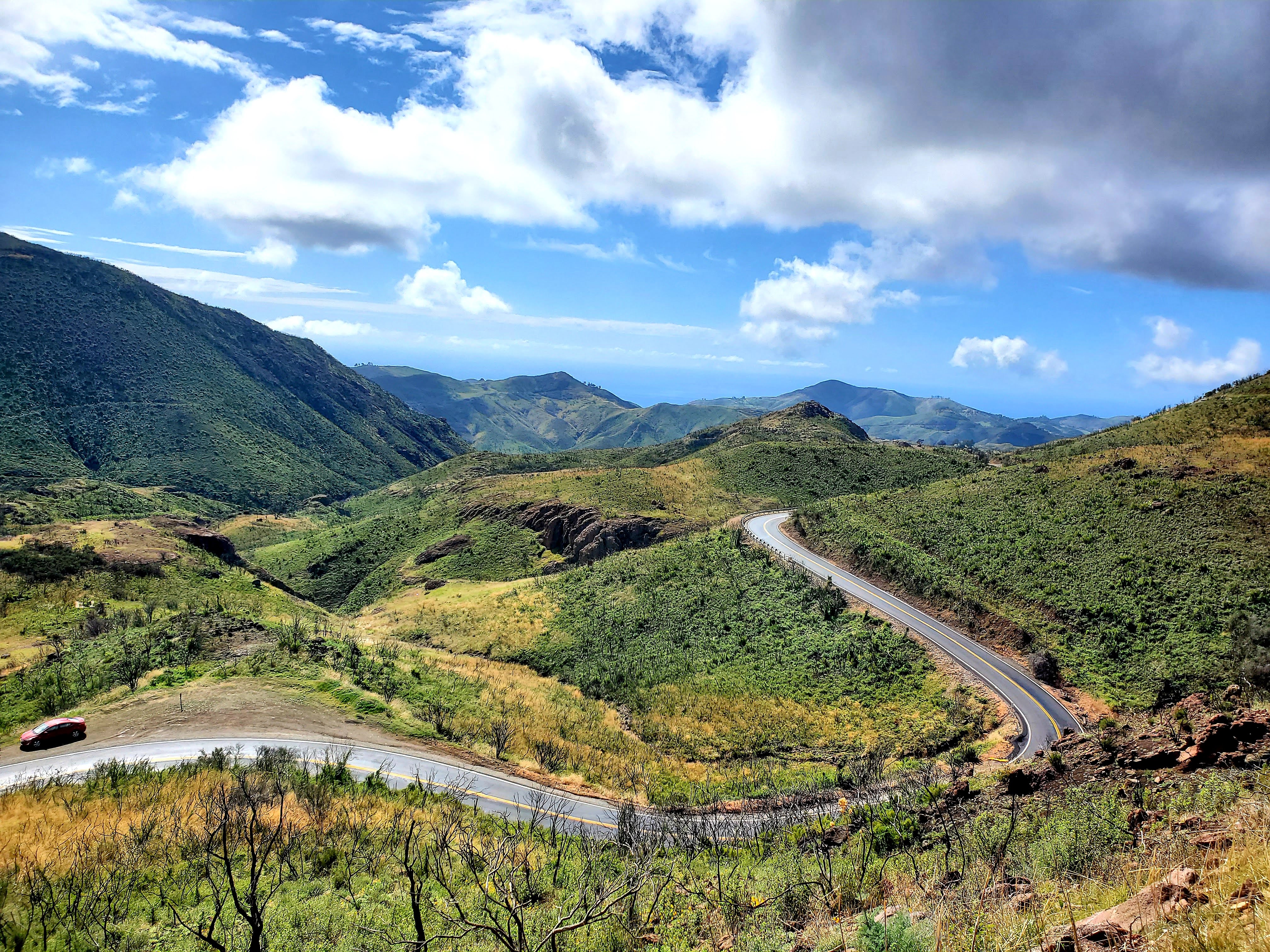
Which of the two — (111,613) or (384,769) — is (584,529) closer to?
(111,613)

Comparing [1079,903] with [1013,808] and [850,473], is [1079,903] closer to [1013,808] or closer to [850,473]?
[1013,808]

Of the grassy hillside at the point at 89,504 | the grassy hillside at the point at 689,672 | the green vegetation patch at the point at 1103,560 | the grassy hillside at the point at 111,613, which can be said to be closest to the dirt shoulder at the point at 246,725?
the grassy hillside at the point at 689,672

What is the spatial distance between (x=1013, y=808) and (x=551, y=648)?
3016 centimetres

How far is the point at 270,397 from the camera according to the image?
172 meters

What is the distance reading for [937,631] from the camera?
101ft

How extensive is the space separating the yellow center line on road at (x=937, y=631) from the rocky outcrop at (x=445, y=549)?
37.8 m

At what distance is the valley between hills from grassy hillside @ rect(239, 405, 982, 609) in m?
0.71

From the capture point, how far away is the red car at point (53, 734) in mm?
17562

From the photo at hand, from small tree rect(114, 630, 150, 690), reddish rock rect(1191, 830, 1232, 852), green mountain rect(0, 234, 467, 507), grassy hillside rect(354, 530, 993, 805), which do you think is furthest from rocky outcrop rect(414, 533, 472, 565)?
green mountain rect(0, 234, 467, 507)

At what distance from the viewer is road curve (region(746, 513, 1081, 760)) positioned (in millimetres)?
21938

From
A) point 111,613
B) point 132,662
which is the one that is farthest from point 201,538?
point 132,662

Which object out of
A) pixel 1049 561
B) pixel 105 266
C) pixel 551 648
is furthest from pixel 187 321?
pixel 1049 561

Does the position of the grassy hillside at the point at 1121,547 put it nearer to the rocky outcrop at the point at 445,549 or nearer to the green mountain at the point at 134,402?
the rocky outcrop at the point at 445,549

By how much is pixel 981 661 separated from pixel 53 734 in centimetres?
3779
